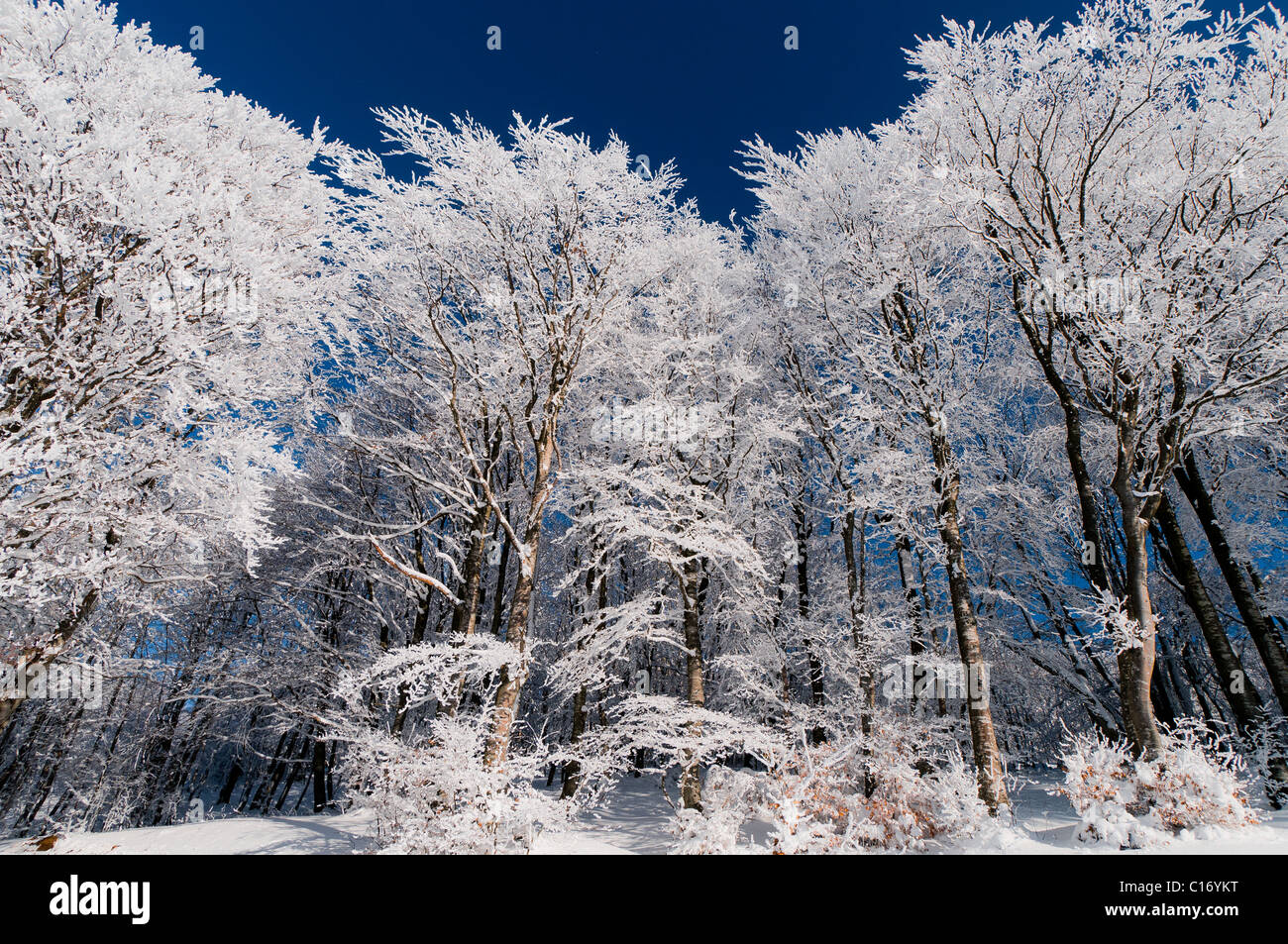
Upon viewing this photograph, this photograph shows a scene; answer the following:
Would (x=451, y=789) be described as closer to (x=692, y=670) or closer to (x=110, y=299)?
(x=692, y=670)

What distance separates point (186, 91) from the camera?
25.2ft

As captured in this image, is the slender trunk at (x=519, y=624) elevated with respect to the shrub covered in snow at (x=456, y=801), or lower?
elevated

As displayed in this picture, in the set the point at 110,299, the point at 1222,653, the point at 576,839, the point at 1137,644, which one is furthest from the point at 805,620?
the point at 110,299

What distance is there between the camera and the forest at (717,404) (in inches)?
256

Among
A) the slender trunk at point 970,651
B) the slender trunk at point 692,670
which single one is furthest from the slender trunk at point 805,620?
the slender trunk at point 970,651

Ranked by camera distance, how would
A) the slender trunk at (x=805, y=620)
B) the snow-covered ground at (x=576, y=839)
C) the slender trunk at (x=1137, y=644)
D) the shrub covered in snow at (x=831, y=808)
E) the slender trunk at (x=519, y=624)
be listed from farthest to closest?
the slender trunk at (x=805, y=620) < the slender trunk at (x=519, y=624) < the slender trunk at (x=1137, y=644) < the shrub covered in snow at (x=831, y=808) < the snow-covered ground at (x=576, y=839)

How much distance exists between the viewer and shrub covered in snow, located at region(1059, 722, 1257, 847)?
5.06 m

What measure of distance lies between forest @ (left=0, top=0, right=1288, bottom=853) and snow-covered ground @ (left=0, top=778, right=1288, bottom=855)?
275mm

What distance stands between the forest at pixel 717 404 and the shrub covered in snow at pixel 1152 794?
5cm

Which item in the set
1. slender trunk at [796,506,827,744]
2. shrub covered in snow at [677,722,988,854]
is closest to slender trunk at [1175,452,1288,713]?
shrub covered in snow at [677,722,988,854]

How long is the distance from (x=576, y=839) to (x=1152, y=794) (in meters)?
6.62

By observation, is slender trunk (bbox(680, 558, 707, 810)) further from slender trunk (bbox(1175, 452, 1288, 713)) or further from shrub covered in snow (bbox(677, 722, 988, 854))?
slender trunk (bbox(1175, 452, 1288, 713))

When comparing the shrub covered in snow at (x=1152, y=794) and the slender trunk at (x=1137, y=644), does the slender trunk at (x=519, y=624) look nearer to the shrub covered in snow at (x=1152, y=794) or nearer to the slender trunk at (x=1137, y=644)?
the shrub covered in snow at (x=1152, y=794)
